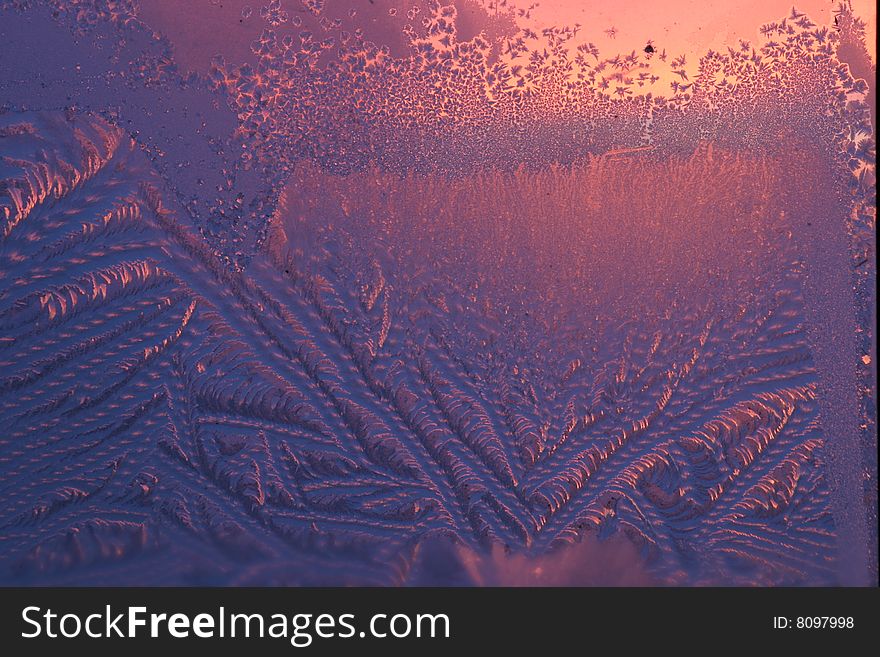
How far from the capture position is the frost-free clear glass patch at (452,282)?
1.02 meters

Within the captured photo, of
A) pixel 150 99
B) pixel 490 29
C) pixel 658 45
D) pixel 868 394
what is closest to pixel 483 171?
pixel 490 29

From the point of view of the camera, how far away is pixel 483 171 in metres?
1.05

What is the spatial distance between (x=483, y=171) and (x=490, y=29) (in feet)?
0.69

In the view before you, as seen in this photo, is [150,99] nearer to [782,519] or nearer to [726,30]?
[726,30]

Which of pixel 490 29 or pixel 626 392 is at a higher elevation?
pixel 490 29

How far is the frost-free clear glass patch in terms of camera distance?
102cm

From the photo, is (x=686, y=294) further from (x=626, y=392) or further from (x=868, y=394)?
(x=868, y=394)

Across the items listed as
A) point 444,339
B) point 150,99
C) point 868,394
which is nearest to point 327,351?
point 444,339

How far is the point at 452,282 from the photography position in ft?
3.43

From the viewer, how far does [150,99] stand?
1043mm

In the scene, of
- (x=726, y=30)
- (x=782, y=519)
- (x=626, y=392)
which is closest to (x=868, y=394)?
(x=782, y=519)

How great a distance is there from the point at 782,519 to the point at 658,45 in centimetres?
72

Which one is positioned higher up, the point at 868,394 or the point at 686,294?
the point at 686,294

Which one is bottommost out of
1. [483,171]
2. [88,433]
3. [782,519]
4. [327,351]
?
[782,519]
